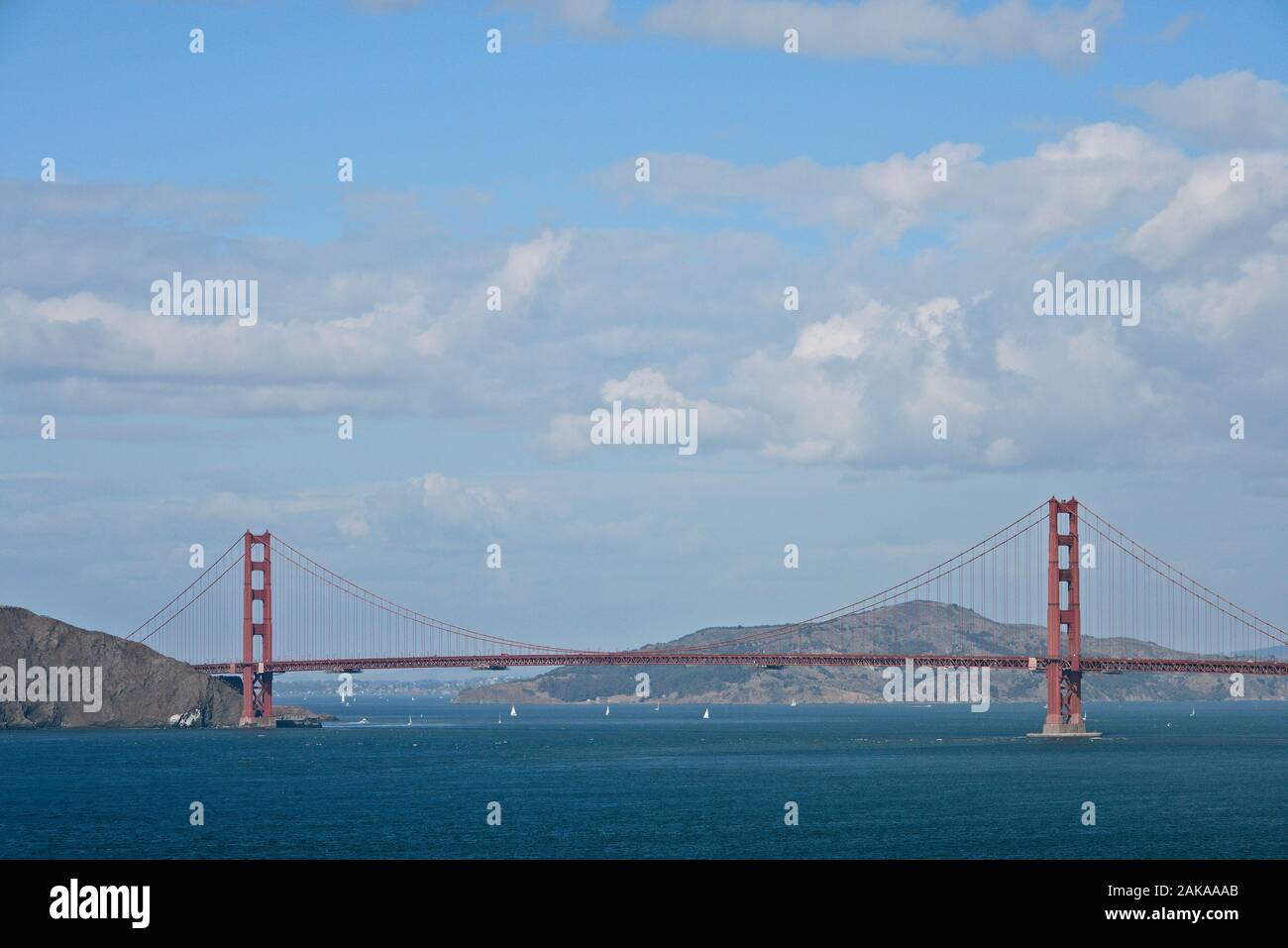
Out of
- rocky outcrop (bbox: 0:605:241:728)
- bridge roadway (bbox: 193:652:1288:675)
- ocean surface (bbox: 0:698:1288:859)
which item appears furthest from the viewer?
rocky outcrop (bbox: 0:605:241:728)

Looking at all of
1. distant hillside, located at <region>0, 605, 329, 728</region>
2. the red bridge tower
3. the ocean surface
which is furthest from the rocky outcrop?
the red bridge tower

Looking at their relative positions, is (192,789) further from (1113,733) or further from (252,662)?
(1113,733)

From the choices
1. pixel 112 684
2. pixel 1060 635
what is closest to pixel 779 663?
pixel 1060 635

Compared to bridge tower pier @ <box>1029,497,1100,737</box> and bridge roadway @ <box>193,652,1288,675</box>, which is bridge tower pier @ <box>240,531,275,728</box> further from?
bridge tower pier @ <box>1029,497,1100,737</box>

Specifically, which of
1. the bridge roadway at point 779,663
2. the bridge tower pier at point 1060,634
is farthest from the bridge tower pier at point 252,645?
the bridge tower pier at point 1060,634

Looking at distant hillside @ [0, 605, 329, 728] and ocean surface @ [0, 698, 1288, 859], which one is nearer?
ocean surface @ [0, 698, 1288, 859]

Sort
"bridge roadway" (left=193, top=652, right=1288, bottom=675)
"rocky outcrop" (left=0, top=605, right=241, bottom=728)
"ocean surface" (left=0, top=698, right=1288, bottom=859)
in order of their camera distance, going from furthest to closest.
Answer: "rocky outcrop" (left=0, top=605, right=241, bottom=728)
"bridge roadway" (left=193, top=652, right=1288, bottom=675)
"ocean surface" (left=0, top=698, right=1288, bottom=859)
